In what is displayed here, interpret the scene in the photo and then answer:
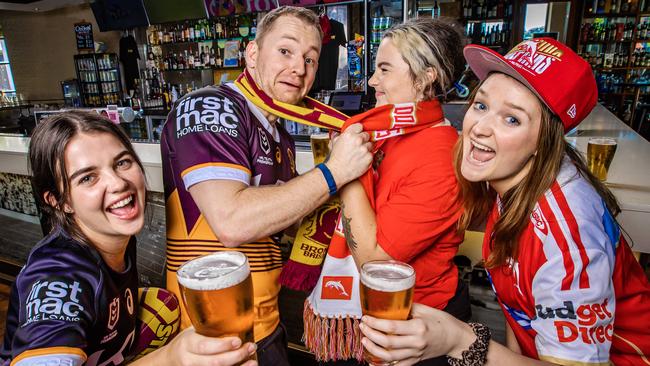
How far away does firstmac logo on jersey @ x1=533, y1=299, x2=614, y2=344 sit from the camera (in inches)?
31.5

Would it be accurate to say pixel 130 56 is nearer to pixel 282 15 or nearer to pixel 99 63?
pixel 99 63

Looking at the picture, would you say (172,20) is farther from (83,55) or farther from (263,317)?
(263,317)

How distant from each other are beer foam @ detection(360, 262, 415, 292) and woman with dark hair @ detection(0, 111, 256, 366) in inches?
10.2

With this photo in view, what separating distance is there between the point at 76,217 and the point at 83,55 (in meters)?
10.7

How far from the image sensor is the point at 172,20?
638 cm

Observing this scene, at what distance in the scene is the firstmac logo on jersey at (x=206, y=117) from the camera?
108cm

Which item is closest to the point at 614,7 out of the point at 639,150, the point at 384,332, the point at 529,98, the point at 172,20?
the point at 639,150

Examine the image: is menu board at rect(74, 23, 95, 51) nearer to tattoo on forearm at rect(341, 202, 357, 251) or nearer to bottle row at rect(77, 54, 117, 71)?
bottle row at rect(77, 54, 117, 71)

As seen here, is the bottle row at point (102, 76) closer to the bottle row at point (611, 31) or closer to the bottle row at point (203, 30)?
the bottle row at point (203, 30)

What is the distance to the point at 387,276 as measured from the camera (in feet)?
2.52

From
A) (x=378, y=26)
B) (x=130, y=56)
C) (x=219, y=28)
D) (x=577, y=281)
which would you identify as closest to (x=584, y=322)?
(x=577, y=281)

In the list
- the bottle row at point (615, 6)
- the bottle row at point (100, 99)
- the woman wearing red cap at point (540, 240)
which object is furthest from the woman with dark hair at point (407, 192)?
the bottle row at point (100, 99)

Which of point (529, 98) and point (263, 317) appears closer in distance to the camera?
point (529, 98)

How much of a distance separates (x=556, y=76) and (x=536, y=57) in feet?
0.22
